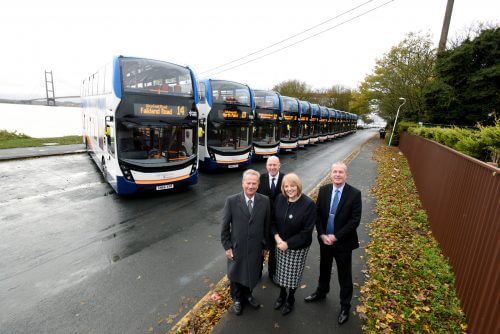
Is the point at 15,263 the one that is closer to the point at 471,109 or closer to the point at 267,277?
the point at 267,277

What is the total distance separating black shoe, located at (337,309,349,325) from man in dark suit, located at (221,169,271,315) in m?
1.23

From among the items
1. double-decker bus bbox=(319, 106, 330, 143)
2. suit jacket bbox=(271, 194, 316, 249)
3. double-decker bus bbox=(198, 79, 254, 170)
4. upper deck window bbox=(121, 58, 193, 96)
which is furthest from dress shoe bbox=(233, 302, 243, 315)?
double-decker bus bbox=(319, 106, 330, 143)

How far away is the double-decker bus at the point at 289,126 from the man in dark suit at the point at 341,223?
16.0 metres

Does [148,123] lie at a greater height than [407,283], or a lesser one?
greater

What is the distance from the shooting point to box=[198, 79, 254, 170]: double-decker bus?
11953mm

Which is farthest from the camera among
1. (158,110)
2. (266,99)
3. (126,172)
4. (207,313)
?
(266,99)

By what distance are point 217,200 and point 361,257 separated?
476cm

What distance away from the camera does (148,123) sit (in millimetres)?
7828

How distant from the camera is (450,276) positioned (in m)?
4.26

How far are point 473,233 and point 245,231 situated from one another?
3.45 meters

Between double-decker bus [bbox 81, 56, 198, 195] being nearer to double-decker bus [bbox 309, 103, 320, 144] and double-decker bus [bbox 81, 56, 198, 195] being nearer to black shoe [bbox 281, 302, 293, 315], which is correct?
black shoe [bbox 281, 302, 293, 315]

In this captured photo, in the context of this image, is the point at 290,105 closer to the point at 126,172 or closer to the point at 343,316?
the point at 126,172

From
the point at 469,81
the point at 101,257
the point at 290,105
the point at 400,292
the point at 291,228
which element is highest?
the point at 469,81

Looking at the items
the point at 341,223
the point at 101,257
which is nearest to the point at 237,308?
the point at 341,223
